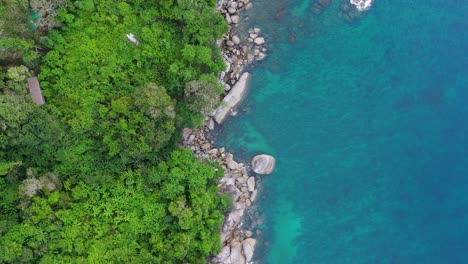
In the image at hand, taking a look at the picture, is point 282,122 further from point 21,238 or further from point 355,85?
point 21,238

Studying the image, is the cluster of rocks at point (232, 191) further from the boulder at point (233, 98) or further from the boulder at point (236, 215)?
the boulder at point (233, 98)

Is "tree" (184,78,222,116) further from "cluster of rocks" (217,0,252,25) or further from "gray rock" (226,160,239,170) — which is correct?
"cluster of rocks" (217,0,252,25)

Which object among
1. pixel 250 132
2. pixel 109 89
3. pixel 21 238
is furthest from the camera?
pixel 250 132

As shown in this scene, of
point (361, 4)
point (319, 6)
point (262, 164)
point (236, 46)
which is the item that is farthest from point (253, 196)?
point (361, 4)

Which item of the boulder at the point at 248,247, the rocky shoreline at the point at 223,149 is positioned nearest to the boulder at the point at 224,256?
the rocky shoreline at the point at 223,149

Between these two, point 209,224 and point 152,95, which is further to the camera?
point 209,224

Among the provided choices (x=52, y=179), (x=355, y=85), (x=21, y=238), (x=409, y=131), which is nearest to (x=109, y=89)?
(x=52, y=179)
